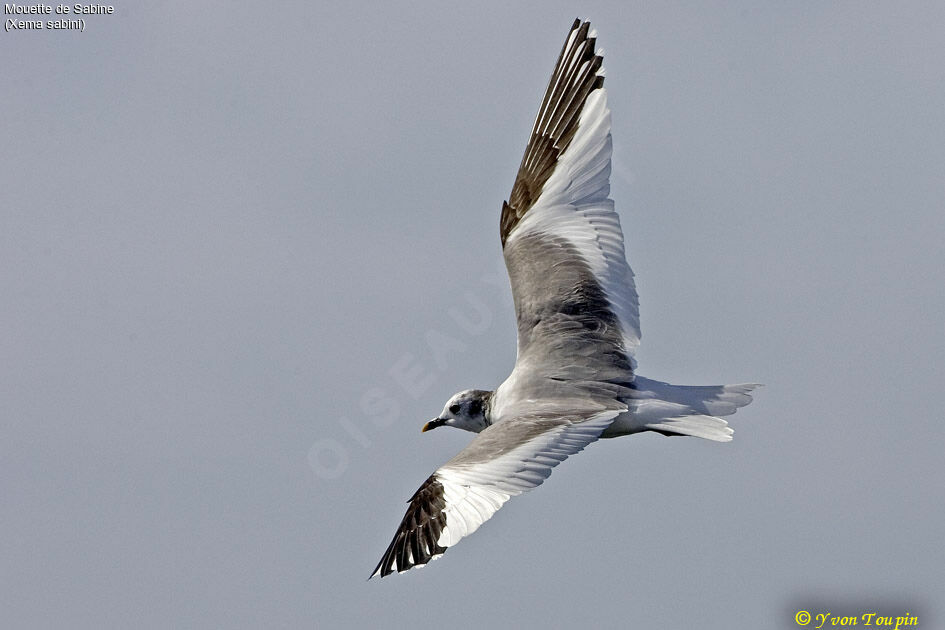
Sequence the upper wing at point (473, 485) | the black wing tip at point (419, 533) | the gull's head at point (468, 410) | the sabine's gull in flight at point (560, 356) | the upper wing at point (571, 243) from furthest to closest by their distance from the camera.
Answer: the gull's head at point (468, 410) < the upper wing at point (571, 243) < the sabine's gull in flight at point (560, 356) < the black wing tip at point (419, 533) < the upper wing at point (473, 485)

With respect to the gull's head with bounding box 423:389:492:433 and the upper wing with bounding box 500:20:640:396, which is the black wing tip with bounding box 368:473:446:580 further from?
the gull's head with bounding box 423:389:492:433

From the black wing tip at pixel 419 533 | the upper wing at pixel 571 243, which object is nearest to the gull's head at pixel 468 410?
the upper wing at pixel 571 243

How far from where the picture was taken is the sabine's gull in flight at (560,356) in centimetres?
1066

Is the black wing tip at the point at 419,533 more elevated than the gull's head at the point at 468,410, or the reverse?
the gull's head at the point at 468,410

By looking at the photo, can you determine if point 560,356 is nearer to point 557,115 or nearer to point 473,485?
point 473,485

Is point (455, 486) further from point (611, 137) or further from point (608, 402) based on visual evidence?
point (611, 137)

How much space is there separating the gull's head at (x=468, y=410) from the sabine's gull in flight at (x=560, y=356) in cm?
1

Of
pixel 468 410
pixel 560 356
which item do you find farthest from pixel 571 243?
pixel 468 410

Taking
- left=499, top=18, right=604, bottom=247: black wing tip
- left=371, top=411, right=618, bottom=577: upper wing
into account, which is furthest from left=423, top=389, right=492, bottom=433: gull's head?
left=371, top=411, right=618, bottom=577: upper wing

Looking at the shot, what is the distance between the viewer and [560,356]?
12.6 metres

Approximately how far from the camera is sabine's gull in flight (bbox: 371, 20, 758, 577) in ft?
35.0

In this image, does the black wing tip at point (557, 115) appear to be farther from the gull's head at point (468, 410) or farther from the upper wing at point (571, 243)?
the gull's head at point (468, 410)

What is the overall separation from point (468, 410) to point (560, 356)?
54.4 inches

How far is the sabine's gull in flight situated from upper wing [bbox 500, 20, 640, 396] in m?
0.01
